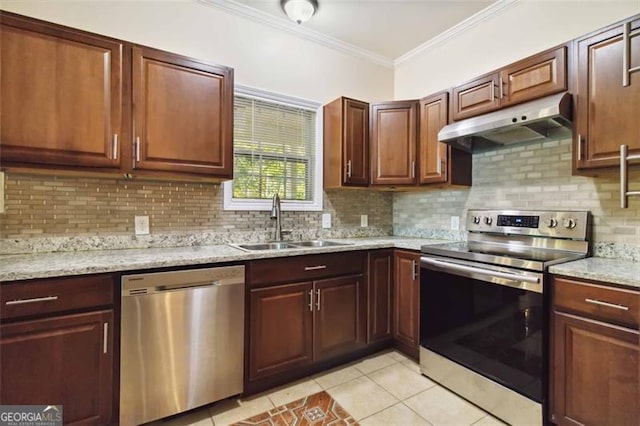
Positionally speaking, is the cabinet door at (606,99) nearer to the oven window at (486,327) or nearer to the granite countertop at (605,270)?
the granite countertop at (605,270)

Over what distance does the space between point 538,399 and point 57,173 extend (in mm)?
2963

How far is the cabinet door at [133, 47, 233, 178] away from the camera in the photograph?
1.84 m

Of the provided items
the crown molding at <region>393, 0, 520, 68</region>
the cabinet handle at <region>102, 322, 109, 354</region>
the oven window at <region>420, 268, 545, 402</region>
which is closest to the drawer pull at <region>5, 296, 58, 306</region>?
the cabinet handle at <region>102, 322, 109, 354</region>

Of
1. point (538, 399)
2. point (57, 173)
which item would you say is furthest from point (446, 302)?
point (57, 173)

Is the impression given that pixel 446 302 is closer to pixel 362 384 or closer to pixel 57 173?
pixel 362 384

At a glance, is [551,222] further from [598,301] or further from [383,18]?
[383,18]

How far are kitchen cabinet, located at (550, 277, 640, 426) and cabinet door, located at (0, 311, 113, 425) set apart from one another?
226 centimetres

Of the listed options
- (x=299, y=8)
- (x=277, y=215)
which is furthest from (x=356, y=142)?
(x=299, y=8)

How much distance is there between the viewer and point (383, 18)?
8.64ft

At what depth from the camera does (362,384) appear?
2.11m

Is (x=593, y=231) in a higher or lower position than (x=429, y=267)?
higher

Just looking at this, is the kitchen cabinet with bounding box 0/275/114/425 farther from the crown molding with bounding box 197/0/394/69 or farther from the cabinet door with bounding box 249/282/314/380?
the crown molding with bounding box 197/0/394/69

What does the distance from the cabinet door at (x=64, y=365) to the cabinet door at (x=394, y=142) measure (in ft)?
7.49

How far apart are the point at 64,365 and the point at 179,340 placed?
489 millimetres
